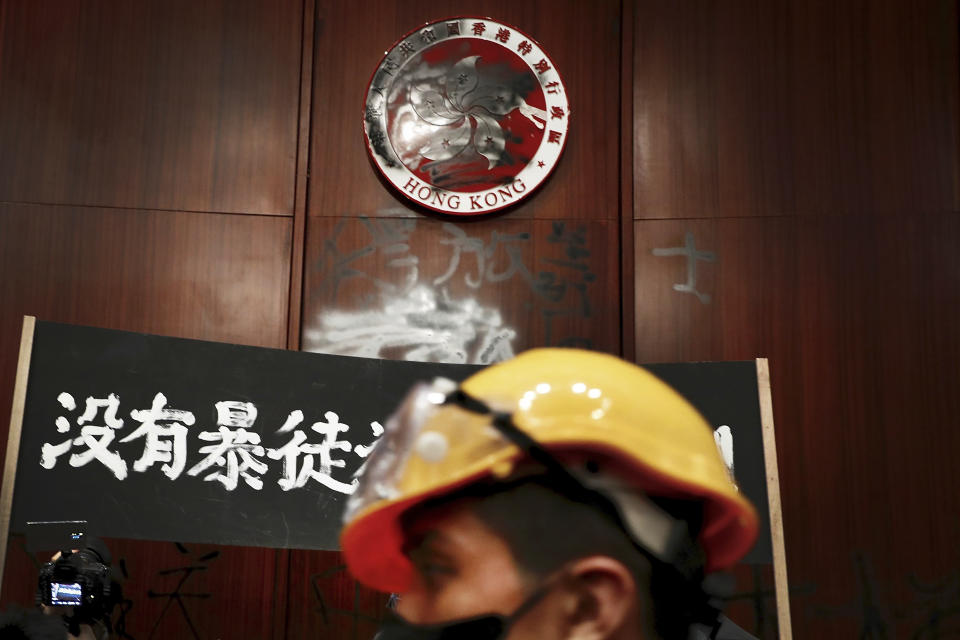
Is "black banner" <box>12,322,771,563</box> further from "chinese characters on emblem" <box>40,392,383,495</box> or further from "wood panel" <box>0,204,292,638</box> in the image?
"wood panel" <box>0,204,292,638</box>

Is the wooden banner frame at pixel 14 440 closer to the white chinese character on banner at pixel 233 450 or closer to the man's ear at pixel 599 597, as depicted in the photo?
the white chinese character on banner at pixel 233 450

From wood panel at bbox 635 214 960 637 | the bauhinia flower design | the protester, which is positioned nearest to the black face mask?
the protester

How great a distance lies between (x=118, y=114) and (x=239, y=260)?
71 cm

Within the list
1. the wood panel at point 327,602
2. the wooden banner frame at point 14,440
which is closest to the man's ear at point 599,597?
the wooden banner frame at point 14,440

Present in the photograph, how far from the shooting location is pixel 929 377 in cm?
328

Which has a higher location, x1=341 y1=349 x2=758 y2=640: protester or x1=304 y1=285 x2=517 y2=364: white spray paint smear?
x1=304 y1=285 x2=517 y2=364: white spray paint smear

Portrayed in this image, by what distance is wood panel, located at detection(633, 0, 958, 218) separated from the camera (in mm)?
3418

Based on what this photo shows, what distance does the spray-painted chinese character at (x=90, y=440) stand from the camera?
235 centimetres

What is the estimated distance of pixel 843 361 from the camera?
333 centimetres

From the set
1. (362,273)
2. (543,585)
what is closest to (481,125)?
(362,273)

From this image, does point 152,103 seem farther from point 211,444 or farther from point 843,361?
point 843,361

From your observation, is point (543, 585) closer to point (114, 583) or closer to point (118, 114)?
point (114, 583)

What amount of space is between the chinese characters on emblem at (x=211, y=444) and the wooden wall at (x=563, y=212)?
749 millimetres

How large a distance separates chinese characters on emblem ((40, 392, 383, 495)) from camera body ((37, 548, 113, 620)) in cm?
39
